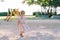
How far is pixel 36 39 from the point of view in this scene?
10.9m

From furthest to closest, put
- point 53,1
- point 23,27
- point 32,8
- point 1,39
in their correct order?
point 32,8
point 53,1
point 23,27
point 1,39

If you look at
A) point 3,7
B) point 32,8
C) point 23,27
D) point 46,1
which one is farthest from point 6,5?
point 23,27

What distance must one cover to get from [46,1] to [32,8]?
1765 cm

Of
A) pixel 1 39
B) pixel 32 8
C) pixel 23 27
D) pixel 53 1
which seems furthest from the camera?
pixel 32 8

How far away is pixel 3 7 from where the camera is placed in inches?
2003

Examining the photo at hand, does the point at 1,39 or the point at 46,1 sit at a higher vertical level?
the point at 46,1

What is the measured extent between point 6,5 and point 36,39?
4040 centimetres

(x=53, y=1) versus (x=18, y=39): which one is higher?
(x=53, y=1)

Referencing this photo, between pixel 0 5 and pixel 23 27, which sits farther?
pixel 0 5

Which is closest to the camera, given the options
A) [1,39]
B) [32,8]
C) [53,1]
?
[1,39]

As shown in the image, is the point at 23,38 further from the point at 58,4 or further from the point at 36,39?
the point at 58,4

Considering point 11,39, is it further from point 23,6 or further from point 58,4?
point 23,6

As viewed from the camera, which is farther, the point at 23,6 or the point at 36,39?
the point at 23,6

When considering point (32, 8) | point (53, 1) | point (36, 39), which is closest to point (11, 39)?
point (36, 39)
